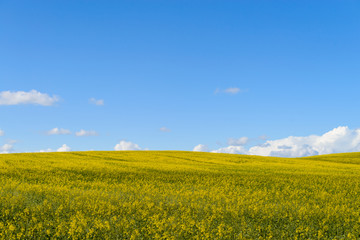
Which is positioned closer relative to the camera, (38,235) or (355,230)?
(38,235)

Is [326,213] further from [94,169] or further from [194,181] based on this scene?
[94,169]

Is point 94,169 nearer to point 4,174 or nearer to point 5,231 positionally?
point 4,174

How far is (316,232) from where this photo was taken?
27.1 ft

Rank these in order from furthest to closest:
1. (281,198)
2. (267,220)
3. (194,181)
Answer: (194,181), (281,198), (267,220)

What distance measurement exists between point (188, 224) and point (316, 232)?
3303 mm

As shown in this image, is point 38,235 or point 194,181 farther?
point 194,181

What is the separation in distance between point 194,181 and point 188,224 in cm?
952

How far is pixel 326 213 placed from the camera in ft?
33.3

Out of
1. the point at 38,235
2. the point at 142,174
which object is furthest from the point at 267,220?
the point at 142,174

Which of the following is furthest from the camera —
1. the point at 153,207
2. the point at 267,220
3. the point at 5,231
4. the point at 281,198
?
the point at 281,198

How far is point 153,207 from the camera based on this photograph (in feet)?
33.3

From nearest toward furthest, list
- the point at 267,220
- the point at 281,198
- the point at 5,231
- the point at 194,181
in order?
1. the point at 5,231
2. the point at 267,220
3. the point at 281,198
4. the point at 194,181

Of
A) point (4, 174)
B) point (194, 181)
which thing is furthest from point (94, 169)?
point (194, 181)

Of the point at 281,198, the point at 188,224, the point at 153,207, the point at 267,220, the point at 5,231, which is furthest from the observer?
the point at 281,198
